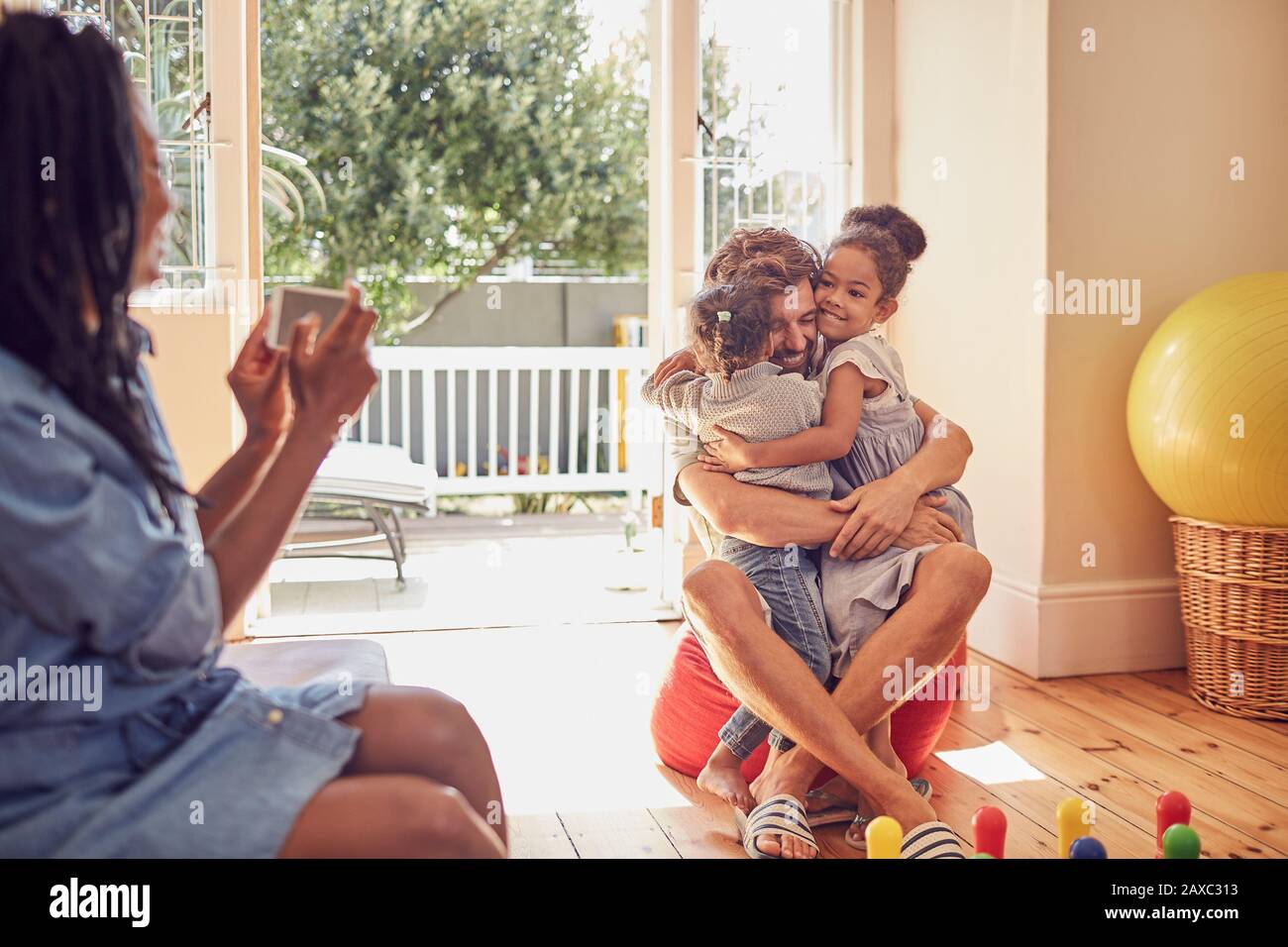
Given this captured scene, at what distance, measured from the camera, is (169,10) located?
3305 mm

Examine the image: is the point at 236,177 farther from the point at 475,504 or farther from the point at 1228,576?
the point at 475,504

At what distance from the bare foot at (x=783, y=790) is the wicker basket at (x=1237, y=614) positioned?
1265mm

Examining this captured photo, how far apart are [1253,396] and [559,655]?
185 centimetres

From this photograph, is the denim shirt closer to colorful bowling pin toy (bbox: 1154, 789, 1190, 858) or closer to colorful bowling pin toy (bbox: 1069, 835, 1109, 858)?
colorful bowling pin toy (bbox: 1069, 835, 1109, 858)

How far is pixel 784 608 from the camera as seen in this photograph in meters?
2.05

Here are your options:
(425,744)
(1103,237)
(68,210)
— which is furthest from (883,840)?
(1103,237)

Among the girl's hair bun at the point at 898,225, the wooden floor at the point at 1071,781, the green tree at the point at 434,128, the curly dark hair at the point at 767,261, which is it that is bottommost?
the wooden floor at the point at 1071,781

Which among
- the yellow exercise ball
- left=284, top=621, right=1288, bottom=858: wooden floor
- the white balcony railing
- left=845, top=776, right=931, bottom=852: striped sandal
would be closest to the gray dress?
left=845, top=776, right=931, bottom=852: striped sandal

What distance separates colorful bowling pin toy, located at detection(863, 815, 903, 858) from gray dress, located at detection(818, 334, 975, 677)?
0.40 metres

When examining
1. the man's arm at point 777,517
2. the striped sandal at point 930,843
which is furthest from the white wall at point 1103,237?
the striped sandal at point 930,843

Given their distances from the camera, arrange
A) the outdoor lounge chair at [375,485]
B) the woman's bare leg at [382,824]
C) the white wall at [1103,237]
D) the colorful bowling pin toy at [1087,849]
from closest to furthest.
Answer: the woman's bare leg at [382,824], the colorful bowling pin toy at [1087,849], the white wall at [1103,237], the outdoor lounge chair at [375,485]

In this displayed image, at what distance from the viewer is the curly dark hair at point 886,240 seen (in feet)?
7.13

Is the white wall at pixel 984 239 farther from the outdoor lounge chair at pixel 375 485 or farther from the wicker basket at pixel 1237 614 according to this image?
the outdoor lounge chair at pixel 375 485
